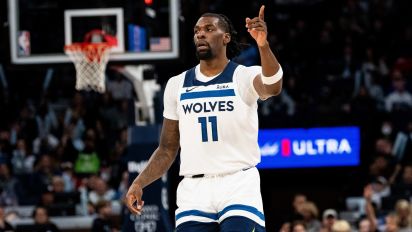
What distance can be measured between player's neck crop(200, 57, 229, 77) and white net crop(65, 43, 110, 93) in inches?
267

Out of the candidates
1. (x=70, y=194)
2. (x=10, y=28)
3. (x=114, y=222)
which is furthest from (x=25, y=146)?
(x=10, y=28)

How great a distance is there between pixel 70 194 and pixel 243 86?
11547 mm

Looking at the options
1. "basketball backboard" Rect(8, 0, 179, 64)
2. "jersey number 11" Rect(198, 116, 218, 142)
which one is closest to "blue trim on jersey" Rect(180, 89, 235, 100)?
"jersey number 11" Rect(198, 116, 218, 142)

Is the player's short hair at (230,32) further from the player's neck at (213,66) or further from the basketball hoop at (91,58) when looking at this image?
the basketball hoop at (91,58)

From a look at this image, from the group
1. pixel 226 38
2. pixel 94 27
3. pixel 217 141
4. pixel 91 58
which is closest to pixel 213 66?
pixel 226 38

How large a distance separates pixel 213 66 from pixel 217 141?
21.0 inches

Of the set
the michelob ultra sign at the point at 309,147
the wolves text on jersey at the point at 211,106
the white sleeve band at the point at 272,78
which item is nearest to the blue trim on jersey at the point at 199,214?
the wolves text on jersey at the point at 211,106

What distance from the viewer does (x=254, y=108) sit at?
7.24m

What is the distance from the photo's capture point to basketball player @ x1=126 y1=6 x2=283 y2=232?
7027 millimetres

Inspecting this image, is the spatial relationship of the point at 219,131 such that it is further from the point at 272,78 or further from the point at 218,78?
the point at 272,78

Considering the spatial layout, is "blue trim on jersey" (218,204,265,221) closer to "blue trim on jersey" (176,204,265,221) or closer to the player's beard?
"blue trim on jersey" (176,204,265,221)

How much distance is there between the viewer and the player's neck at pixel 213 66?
7.31 m

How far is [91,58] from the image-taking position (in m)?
14.1

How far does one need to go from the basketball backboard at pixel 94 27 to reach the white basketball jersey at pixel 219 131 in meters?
7.07
